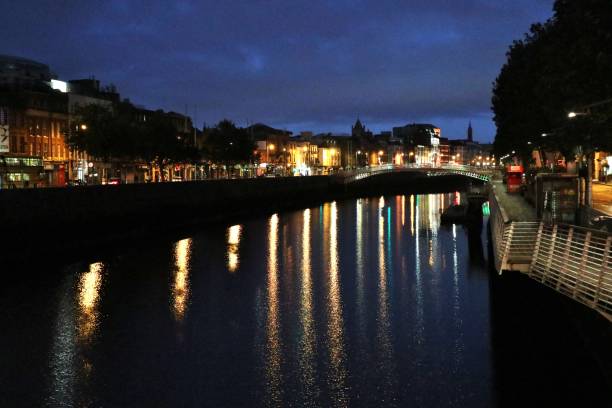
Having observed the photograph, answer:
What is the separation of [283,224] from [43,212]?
2348 cm

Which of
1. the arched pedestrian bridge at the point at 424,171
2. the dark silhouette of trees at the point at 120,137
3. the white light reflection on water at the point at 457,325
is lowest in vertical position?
the white light reflection on water at the point at 457,325

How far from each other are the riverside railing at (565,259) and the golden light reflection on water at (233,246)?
53.9 feet

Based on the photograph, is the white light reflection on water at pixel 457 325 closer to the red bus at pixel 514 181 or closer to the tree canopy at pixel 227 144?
the red bus at pixel 514 181

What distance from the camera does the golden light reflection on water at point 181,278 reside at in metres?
22.8

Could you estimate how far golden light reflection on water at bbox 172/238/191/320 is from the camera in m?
22.8

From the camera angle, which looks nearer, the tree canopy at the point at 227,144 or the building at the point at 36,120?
the building at the point at 36,120

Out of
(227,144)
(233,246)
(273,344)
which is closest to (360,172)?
(227,144)

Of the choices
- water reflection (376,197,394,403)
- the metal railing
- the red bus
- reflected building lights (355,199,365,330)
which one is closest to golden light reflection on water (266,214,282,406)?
water reflection (376,197,394,403)

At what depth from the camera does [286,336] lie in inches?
752

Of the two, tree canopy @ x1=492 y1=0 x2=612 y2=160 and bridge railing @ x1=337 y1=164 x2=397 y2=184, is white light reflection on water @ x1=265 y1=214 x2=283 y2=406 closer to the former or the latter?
tree canopy @ x1=492 y1=0 x2=612 y2=160

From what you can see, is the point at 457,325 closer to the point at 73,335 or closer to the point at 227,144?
the point at 73,335

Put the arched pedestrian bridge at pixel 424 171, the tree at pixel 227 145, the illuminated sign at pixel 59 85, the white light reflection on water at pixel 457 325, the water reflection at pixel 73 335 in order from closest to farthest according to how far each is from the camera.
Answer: the water reflection at pixel 73 335 → the white light reflection on water at pixel 457 325 → the illuminated sign at pixel 59 85 → the tree at pixel 227 145 → the arched pedestrian bridge at pixel 424 171

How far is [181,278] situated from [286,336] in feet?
34.0

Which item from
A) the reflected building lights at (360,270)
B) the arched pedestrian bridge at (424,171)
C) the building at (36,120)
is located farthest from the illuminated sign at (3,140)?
the arched pedestrian bridge at (424,171)
